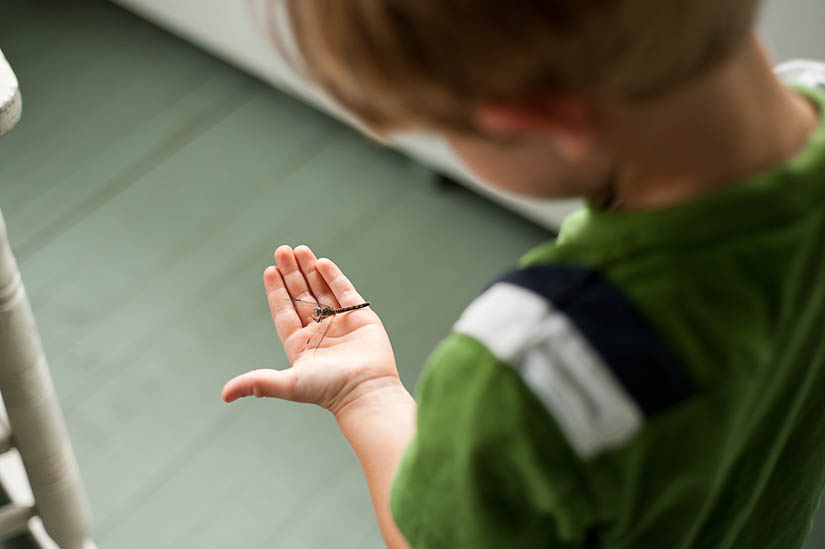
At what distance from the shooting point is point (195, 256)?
152 cm

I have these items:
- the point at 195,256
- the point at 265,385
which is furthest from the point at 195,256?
the point at 265,385

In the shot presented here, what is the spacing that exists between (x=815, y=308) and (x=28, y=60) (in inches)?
74.2

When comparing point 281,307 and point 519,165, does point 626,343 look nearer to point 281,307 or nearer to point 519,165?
point 519,165

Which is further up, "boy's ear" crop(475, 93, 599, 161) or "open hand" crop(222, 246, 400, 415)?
"boy's ear" crop(475, 93, 599, 161)

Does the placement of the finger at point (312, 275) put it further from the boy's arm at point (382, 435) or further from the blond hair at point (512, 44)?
the blond hair at point (512, 44)

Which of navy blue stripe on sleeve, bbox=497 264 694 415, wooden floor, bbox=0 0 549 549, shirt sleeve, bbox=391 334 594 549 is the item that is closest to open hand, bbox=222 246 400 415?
shirt sleeve, bbox=391 334 594 549

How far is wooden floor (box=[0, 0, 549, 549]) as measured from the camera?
1253 millimetres

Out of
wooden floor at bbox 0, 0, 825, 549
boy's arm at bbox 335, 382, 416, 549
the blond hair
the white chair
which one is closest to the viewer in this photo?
the blond hair

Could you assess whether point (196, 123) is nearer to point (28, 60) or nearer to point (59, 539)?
point (28, 60)

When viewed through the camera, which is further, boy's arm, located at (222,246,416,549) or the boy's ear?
boy's arm, located at (222,246,416,549)

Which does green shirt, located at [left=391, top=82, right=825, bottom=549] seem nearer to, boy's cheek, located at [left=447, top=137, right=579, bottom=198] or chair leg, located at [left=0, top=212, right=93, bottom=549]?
boy's cheek, located at [left=447, top=137, right=579, bottom=198]

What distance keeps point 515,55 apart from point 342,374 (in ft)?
1.38

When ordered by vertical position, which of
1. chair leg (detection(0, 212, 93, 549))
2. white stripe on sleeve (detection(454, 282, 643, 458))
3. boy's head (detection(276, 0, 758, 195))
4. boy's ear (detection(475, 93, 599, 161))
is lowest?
chair leg (detection(0, 212, 93, 549))

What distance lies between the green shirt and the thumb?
0.27 m
